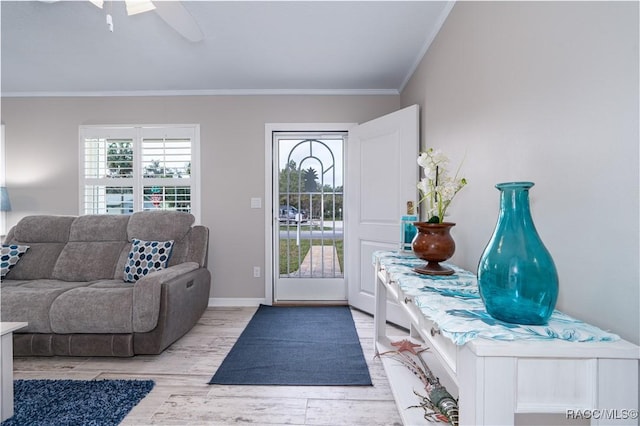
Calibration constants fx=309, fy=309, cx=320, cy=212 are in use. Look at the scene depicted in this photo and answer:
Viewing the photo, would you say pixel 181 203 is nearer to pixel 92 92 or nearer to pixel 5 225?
pixel 92 92

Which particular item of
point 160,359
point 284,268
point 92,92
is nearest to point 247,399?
point 160,359

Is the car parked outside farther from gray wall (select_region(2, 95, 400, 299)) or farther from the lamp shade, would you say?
the lamp shade

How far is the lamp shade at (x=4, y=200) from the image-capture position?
132 inches

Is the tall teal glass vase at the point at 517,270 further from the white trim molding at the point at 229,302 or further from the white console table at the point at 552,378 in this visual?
the white trim molding at the point at 229,302

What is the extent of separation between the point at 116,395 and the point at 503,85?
2675mm

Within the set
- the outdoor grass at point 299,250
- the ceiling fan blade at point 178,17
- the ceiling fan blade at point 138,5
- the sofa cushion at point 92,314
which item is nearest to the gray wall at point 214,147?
the outdoor grass at point 299,250

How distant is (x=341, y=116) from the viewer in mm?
3566

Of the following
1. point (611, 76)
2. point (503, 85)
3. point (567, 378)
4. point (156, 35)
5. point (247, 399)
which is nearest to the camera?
point (567, 378)

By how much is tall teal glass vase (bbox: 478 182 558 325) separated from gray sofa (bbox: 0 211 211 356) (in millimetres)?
2136

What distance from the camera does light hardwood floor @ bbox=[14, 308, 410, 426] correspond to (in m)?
1.63

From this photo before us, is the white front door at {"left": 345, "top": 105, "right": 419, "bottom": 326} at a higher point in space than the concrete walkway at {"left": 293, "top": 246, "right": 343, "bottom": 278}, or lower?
higher

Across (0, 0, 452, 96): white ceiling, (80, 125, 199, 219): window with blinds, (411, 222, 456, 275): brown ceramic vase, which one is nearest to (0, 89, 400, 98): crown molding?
(0, 0, 452, 96): white ceiling

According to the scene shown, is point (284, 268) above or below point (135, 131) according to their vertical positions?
below

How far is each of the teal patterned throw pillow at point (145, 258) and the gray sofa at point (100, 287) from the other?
32mm
